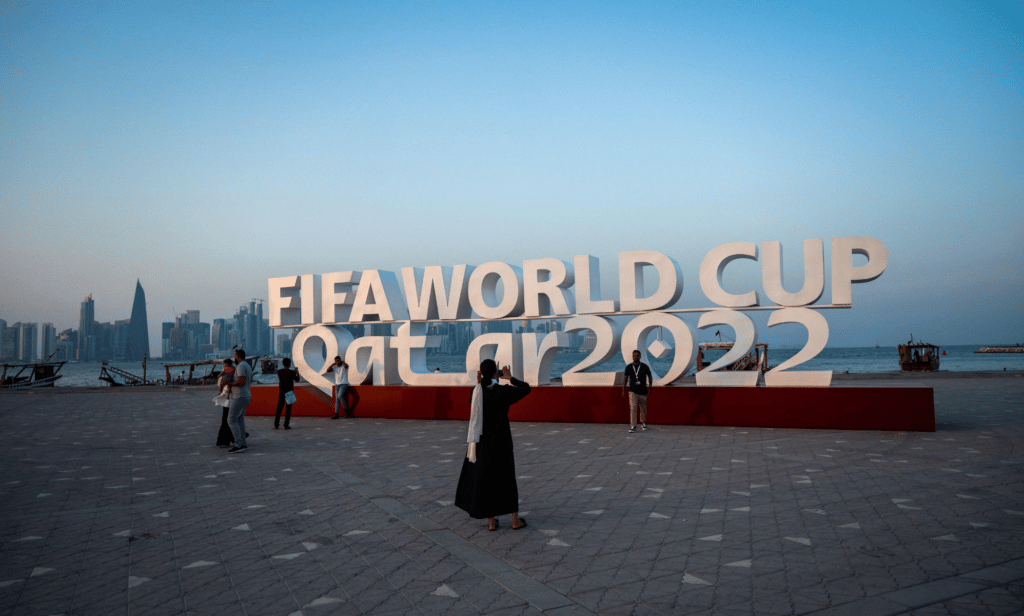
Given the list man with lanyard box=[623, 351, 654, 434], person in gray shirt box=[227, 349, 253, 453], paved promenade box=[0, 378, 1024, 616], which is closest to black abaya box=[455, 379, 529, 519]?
paved promenade box=[0, 378, 1024, 616]

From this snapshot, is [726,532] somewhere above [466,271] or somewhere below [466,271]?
below

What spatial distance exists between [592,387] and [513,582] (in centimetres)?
1048

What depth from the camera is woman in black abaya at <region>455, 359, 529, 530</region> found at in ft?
19.7

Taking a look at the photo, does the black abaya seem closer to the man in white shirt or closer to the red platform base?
the red platform base

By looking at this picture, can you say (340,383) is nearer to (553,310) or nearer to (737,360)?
(553,310)

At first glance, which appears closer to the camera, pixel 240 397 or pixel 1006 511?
pixel 1006 511

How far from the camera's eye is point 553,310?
50.9 ft

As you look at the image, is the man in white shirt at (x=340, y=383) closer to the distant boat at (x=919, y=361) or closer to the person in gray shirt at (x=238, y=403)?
the person in gray shirt at (x=238, y=403)

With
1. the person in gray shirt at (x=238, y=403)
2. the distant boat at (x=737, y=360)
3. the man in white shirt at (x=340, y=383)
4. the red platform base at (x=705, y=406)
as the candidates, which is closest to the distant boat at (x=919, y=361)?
the distant boat at (x=737, y=360)

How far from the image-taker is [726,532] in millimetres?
5828

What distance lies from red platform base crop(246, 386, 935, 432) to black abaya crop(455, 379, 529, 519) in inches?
340

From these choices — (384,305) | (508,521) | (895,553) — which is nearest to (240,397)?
(384,305)

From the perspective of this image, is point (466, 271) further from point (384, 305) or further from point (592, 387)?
point (592, 387)

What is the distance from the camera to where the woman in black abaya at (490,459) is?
19.7 feet
